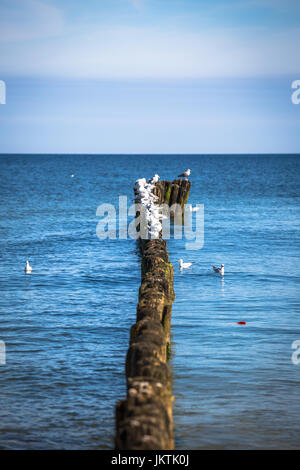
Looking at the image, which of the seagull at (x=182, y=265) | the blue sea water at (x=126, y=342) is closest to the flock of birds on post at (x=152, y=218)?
the seagull at (x=182, y=265)

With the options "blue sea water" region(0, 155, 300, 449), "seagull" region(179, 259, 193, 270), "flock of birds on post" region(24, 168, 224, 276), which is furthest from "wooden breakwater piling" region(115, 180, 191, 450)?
"seagull" region(179, 259, 193, 270)

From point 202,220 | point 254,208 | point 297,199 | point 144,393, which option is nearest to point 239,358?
point 144,393

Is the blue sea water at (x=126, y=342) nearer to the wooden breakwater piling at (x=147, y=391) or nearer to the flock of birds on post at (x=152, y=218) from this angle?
the flock of birds on post at (x=152, y=218)

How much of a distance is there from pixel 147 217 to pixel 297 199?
28803 mm

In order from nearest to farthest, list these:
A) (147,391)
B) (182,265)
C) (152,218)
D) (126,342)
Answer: (147,391), (126,342), (182,265), (152,218)

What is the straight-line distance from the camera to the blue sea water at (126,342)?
7.05 meters

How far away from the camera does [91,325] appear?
11.3 meters

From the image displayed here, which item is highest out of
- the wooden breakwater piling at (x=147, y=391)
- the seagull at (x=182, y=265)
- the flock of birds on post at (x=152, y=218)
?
the flock of birds on post at (x=152, y=218)

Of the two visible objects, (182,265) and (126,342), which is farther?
(182,265)

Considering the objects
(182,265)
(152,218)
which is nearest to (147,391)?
(182,265)

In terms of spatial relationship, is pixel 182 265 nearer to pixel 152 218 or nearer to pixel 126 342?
pixel 152 218

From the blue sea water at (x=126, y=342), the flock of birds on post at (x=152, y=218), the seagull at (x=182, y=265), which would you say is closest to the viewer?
the blue sea water at (x=126, y=342)

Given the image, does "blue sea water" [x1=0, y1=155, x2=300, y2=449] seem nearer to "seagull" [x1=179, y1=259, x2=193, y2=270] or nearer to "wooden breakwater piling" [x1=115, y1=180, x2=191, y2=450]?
"seagull" [x1=179, y1=259, x2=193, y2=270]

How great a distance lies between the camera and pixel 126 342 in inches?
403
